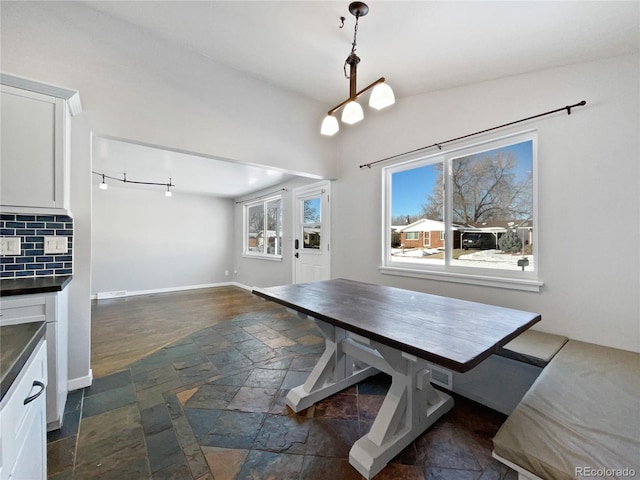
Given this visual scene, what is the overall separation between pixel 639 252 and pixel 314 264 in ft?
11.2

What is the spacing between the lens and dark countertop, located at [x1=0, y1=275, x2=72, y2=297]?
1.44 metres

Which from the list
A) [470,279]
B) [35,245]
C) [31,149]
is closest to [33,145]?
[31,149]

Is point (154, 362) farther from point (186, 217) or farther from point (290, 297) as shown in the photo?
point (186, 217)

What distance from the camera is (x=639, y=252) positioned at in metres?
1.69

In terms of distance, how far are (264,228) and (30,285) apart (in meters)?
4.34

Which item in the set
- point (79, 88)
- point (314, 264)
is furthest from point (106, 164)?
point (314, 264)

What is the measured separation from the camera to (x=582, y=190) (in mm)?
1887

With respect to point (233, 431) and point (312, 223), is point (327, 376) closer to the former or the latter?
point (233, 431)

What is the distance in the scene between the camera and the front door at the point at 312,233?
4102mm

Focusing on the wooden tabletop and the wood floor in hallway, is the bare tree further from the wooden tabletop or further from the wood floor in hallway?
the wood floor in hallway

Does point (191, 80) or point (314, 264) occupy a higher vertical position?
point (191, 80)

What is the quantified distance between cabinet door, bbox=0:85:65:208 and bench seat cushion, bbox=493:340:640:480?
9.23 feet

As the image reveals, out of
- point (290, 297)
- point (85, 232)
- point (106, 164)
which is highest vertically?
point (106, 164)

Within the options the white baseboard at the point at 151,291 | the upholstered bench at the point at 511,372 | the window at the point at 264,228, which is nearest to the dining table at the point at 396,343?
the upholstered bench at the point at 511,372
